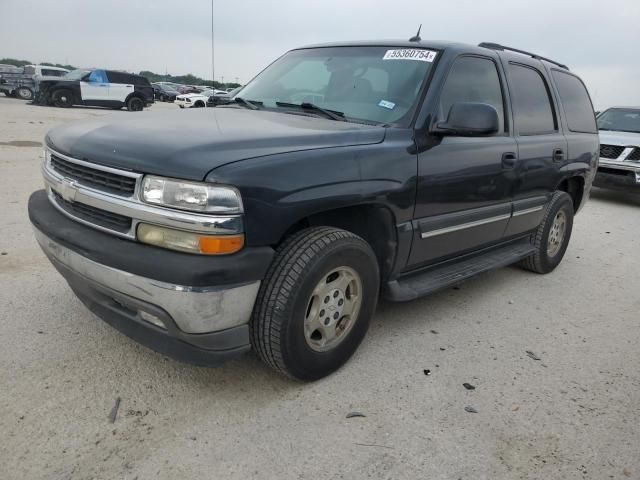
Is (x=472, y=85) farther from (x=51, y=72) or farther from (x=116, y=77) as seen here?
(x=51, y=72)

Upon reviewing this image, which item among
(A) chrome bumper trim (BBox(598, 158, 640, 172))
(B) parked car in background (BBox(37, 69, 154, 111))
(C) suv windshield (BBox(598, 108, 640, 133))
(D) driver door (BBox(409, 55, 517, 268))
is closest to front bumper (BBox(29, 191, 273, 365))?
(D) driver door (BBox(409, 55, 517, 268))

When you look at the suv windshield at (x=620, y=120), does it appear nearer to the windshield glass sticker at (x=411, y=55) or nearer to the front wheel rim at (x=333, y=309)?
the windshield glass sticker at (x=411, y=55)

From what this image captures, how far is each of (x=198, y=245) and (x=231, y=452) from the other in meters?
0.88

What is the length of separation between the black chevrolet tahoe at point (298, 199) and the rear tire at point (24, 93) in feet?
90.4

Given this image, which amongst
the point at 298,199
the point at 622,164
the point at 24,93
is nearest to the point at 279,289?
the point at 298,199

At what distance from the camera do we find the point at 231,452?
218cm

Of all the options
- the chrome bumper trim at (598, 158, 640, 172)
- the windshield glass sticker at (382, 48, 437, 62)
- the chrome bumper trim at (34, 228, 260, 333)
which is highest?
the windshield glass sticker at (382, 48, 437, 62)

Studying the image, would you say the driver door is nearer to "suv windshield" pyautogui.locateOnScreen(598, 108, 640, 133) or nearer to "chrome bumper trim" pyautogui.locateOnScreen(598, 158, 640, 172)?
"chrome bumper trim" pyautogui.locateOnScreen(598, 158, 640, 172)

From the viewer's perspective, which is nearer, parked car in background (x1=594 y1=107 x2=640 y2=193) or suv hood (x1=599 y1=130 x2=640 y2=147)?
parked car in background (x1=594 y1=107 x2=640 y2=193)

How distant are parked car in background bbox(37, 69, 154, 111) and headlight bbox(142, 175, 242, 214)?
22658 millimetres

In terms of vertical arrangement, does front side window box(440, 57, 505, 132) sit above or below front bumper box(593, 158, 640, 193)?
above

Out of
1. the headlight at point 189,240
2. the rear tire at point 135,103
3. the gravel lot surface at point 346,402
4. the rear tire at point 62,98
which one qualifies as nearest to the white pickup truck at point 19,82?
the rear tire at point 62,98

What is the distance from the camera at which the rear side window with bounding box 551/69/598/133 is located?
4648 millimetres

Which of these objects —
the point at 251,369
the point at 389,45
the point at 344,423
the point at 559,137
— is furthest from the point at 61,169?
the point at 559,137
